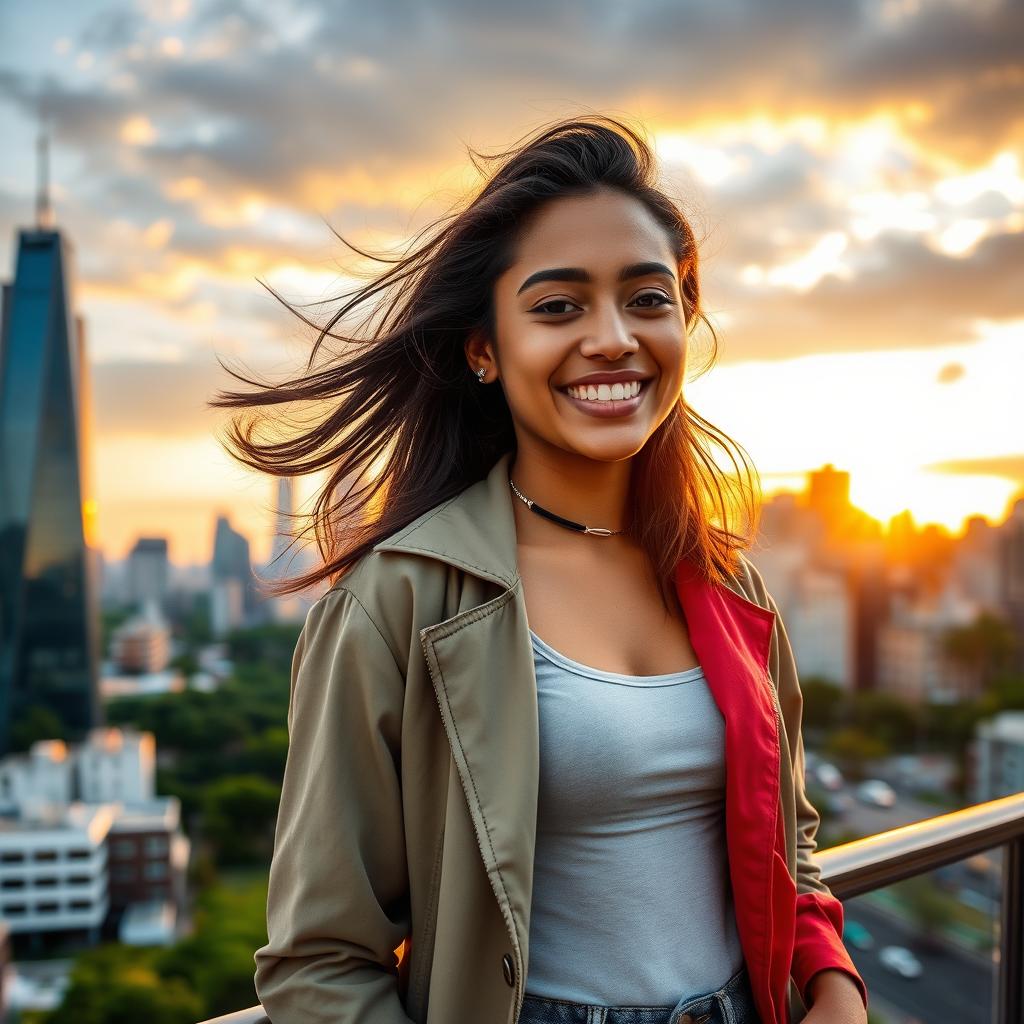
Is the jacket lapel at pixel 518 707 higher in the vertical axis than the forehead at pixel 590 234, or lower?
lower

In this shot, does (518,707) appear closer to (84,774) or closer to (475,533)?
(475,533)

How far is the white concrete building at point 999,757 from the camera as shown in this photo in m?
25.2

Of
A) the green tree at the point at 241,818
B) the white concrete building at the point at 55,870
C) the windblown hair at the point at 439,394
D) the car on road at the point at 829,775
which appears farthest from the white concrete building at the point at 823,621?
the windblown hair at the point at 439,394

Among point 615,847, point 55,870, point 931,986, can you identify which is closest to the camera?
point 615,847

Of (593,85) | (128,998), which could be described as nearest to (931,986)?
(128,998)

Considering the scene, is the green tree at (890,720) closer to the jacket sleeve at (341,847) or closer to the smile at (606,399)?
the smile at (606,399)

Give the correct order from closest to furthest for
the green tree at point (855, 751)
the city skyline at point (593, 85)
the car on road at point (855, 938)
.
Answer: the car on road at point (855, 938) → the city skyline at point (593, 85) → the green tree at point (855, 751)

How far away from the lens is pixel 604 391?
1.11 m

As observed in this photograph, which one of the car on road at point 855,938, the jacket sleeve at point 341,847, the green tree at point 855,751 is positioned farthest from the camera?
the green tree at point 855,751

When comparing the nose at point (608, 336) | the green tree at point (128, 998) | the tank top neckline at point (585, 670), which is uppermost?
the nose at point (608, 336)

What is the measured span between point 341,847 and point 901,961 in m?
17.8

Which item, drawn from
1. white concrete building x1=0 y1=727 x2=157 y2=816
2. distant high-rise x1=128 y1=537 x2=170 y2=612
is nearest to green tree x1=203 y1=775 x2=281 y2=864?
white concrete building x1=0 y1=727 x2=157 y2=816

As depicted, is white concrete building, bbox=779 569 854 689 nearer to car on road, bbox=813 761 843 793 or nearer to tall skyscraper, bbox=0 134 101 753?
car on road, bbox=813 761 843 793

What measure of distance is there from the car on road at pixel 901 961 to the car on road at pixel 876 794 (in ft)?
37.8
